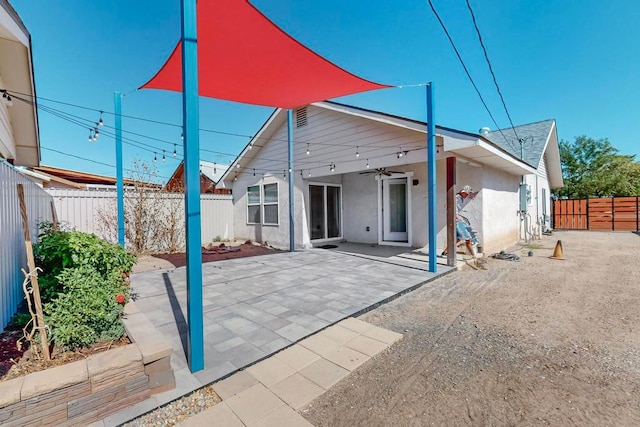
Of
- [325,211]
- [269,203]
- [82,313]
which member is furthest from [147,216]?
[82,313]

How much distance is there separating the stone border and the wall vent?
25.9 feet

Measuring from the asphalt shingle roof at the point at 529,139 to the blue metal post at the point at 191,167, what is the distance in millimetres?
11742

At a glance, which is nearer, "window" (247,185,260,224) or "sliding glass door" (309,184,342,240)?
"sliding glass door" (309,184,342,240)

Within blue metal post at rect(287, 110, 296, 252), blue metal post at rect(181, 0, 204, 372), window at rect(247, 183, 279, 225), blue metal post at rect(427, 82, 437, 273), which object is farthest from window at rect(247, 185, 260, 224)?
blue metal post at rect(181, 0, 204, 372)

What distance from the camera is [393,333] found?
10.2ft

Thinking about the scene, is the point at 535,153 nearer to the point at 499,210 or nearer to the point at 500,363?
the point at 499,210

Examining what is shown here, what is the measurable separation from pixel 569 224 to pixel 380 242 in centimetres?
1501

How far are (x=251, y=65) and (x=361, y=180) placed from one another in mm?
5988

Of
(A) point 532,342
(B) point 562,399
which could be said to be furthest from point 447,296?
(B) point 562,399

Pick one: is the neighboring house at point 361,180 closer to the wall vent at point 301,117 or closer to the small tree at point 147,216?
the wall vent at point 301,117

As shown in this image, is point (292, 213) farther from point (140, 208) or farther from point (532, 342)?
point (532, 342)

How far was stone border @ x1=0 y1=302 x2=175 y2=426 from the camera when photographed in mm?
1521

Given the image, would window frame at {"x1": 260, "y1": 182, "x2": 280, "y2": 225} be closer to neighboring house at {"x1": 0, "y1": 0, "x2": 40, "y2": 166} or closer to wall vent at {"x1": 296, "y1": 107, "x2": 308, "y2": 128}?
wall vent at {"x1": 296, "y1": 107, "x2": 308, "y2": 128}

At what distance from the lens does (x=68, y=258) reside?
2748mm
